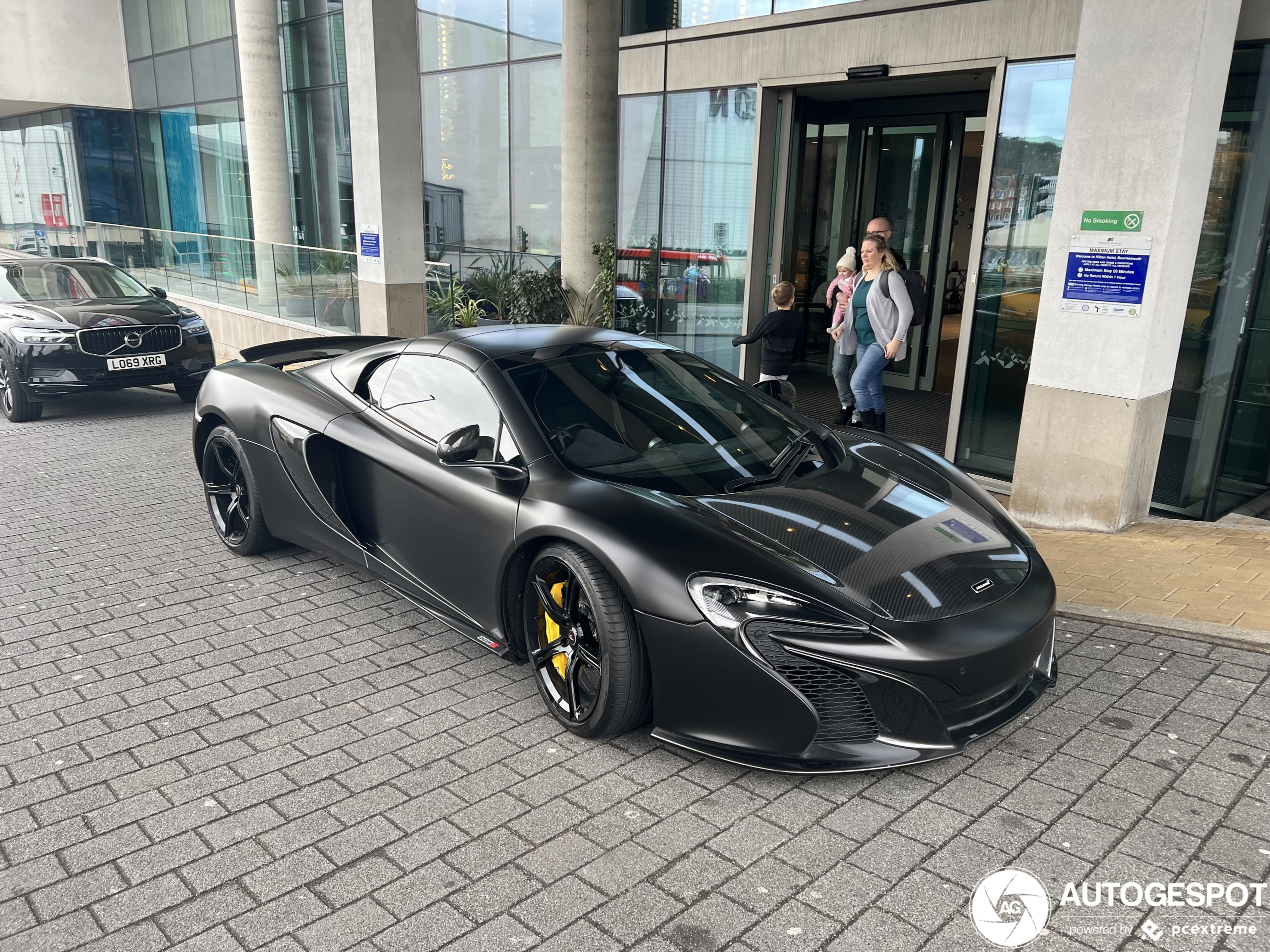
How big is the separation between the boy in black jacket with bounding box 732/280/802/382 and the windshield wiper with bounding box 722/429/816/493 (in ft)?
11.3

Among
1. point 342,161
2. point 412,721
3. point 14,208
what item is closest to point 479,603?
point 412,721

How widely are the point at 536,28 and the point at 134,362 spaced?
28.3 ft

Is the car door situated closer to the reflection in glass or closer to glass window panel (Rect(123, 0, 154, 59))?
the reflection in glass

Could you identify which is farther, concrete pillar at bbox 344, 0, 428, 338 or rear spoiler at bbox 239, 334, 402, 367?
concrete pillar at bbox 344, 0, 428, 338

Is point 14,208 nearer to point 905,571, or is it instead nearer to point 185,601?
point 185,601

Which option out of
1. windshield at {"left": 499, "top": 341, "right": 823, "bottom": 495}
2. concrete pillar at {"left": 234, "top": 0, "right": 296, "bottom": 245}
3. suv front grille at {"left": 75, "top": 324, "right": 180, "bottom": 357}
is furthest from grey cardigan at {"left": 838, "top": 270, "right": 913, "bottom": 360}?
concrete pillar at {"left": 234, "top": 0, "right": 296, "bottom": 245}

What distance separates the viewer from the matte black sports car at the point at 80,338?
931 centimetres

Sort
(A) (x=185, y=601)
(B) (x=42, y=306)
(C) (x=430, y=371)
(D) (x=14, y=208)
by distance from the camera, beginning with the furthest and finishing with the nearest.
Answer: (D) (x=14, y=208), (B) (x=42, y=306), (A) (x=185, y=601), (C) (x=430, y=371)

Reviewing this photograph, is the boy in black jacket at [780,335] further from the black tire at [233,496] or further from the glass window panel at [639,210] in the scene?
the black tire at [233,496]

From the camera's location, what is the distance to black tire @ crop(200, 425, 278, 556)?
5.27 m

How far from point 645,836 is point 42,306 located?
9435 millimetres

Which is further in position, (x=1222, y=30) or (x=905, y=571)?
(x=1222, y=30)

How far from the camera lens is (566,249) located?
13586 mm

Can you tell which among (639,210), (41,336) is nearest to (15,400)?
(41,336)
